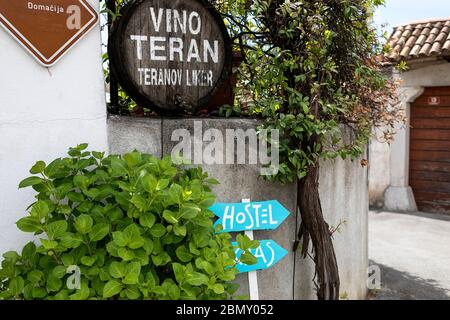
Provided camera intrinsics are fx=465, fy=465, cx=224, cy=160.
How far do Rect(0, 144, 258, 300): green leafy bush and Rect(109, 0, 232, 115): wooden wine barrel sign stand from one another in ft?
2.30

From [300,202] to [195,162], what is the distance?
850 millimetres

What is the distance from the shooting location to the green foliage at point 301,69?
317 centimetres

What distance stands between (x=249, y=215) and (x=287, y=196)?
43 centimetres

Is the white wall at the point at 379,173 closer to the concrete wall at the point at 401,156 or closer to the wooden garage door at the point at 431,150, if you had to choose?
the concrete wall at the point at 401,156

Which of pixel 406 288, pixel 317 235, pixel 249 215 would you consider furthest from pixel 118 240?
pixel 406 288

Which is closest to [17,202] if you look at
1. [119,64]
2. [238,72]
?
[119,64]

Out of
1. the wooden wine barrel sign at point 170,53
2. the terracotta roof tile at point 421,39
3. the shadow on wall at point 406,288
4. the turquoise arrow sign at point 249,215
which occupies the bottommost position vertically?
the shadow on wall at point 406,288

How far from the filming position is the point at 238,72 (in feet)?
Answer: 11.5

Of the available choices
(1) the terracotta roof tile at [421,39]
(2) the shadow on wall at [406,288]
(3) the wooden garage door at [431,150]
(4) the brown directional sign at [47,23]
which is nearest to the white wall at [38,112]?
(4) the brown directional sign at [47,23]

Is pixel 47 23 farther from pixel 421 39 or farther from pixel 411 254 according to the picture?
pixel 421 39

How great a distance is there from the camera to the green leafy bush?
2.04m

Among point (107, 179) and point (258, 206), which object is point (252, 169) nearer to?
point (258, 206)

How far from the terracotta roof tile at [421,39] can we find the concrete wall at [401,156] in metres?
0.36
